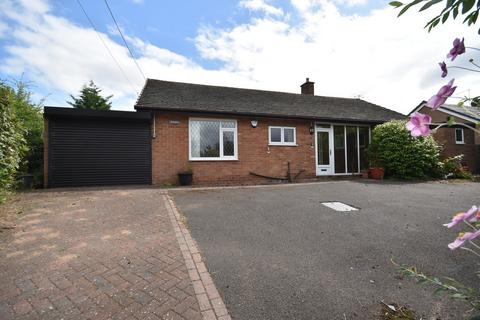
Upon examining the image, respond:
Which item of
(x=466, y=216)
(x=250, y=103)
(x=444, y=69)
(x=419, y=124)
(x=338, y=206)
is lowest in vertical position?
(x=338, y=206)

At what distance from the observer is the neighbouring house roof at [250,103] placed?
10172 mm

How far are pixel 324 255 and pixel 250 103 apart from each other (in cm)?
988

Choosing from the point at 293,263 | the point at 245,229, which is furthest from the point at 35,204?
the point at 293,263

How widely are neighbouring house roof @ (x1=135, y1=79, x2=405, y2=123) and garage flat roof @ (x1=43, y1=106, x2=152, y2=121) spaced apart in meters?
0.31

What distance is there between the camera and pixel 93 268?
2854 millimetres

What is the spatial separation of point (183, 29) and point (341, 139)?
8597 mm

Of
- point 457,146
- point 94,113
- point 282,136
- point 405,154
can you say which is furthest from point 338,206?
point 457,146

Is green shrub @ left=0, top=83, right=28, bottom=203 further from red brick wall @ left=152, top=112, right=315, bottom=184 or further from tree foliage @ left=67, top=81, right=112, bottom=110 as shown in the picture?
tree foliage @ left=67, top=81, right=112, bottom=110

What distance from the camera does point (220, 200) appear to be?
6629 millimetres

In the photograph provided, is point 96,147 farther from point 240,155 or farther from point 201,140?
point 240,155

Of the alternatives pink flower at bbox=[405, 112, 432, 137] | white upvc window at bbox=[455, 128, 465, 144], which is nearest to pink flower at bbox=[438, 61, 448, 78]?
pink flower at bbox=[405, 112, 432, 137]

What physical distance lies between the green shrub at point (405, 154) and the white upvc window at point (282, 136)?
12.3 ft

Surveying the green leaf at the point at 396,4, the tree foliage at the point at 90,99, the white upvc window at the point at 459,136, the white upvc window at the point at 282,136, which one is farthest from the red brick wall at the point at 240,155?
the tree foliage at the point at 90,99

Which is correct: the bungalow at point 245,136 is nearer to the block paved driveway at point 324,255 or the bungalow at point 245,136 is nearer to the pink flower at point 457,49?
the block paved driveway at point 324,255
